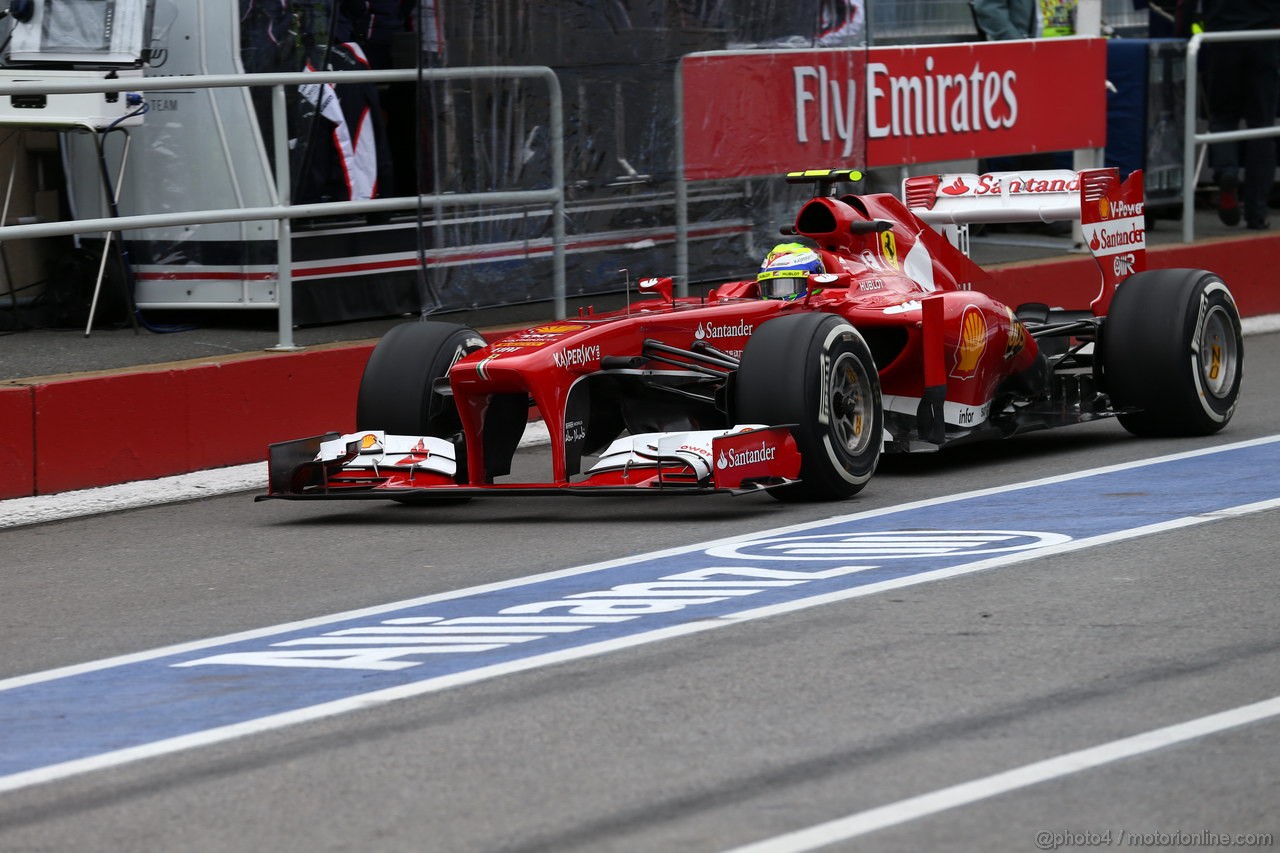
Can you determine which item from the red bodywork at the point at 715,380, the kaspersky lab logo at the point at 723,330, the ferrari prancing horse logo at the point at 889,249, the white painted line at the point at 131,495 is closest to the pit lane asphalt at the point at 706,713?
the red bodywork at the point at 715,380

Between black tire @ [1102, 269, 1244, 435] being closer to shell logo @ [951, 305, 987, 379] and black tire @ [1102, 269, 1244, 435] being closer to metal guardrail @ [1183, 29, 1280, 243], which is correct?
shell logo @ [951, 305, 987, 379]

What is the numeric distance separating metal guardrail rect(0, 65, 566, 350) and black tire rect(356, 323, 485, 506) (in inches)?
57.0

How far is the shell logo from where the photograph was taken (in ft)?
31.2

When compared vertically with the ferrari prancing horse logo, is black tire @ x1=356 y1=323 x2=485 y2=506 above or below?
below

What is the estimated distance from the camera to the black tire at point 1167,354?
10.1 metres

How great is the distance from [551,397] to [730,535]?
3.16ft

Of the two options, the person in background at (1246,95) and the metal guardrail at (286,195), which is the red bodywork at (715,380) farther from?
the person in background at (1246,95)

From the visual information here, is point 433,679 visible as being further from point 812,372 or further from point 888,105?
point 888,105

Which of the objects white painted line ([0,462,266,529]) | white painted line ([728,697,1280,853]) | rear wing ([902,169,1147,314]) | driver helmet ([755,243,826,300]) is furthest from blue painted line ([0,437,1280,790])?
white painted line ([0,462,266,529])

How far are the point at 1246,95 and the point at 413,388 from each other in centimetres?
922

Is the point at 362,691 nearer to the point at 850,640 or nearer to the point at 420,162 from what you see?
the point at 850,640

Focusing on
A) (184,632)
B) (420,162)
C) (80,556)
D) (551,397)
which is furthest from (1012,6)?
(184,632)

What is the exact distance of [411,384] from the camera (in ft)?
29.7

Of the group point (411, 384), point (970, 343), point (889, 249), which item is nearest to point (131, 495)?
point (411, 384)
